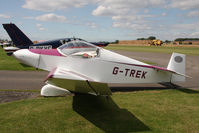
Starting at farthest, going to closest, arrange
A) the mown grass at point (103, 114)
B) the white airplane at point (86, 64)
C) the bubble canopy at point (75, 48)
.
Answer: the bubble canopy at point (75, 48) → the white airplane at point (86, 64) → the mown grass at point (103, 114)

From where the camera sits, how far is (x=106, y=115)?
470 centimetres

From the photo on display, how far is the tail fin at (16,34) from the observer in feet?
49.0

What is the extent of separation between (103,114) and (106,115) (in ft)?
0.37

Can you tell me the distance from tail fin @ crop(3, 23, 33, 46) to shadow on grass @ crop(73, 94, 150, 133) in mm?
12070

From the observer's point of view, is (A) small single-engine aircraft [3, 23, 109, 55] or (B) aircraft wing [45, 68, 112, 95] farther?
(A) small single-engine aircraft [3, 23, 109, 55]

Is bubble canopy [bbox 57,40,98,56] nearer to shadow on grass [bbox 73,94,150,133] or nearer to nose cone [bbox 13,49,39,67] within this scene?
nose cone [bbox 13,49,39,67]

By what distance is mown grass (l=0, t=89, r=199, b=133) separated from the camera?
13.1ft

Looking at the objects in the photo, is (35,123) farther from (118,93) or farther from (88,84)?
(118,93)

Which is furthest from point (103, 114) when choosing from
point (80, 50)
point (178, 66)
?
point (178, 66)

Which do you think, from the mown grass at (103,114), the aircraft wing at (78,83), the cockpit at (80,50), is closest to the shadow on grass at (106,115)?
the mown grass at (103,114)

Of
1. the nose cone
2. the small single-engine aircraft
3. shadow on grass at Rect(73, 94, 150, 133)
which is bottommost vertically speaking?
shadow on grass at Rect(73, 94, 150, 133)

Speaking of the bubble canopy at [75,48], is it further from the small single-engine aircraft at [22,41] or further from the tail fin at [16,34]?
the tail fin at [16,34]

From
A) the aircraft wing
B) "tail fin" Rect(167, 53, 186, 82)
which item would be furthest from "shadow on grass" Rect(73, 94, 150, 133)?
"tail fin" Rect(167, 53, 186, 82)

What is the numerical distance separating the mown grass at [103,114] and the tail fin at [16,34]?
11487 millimetres
